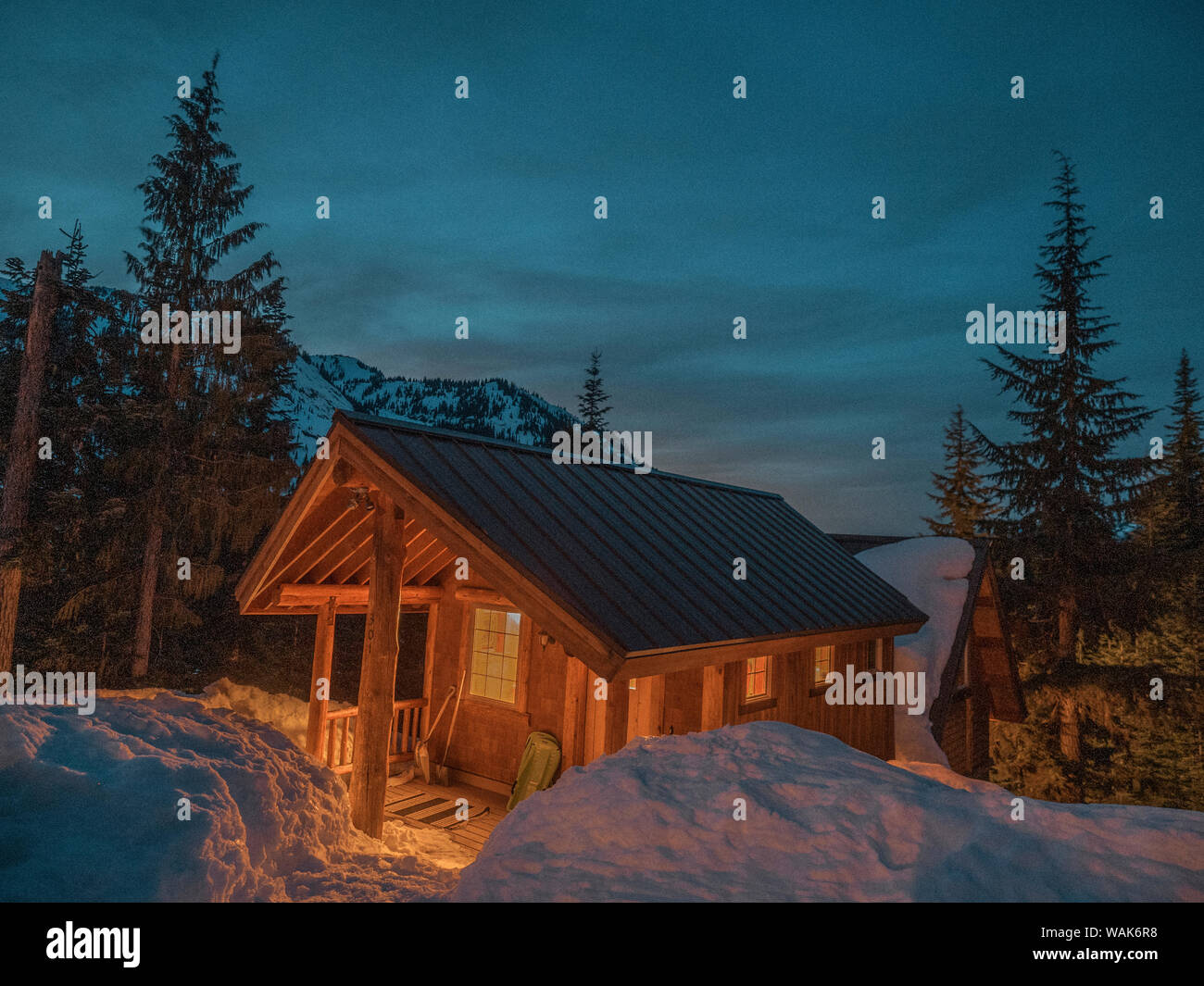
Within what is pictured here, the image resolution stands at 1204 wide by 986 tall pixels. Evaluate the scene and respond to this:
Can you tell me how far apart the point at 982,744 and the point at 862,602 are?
9.60 metres

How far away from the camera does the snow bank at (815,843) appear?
301 cm

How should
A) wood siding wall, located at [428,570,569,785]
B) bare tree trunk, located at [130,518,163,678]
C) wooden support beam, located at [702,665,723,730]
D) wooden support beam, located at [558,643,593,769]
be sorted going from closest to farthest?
wooden support beam, located at [558,643,593,769] < wooden support beam, located at [702,665,723,730] < wood siding wall, located at [428,570,569,785] < bare tree trunk, located at [130,518,163,678]

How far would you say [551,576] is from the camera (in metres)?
6.01

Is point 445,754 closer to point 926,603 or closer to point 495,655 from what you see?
point 495,655

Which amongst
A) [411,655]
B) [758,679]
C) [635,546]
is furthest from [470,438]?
[411,655]

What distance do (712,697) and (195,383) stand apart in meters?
15.1

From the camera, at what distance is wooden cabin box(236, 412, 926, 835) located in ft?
Answer: 20.6

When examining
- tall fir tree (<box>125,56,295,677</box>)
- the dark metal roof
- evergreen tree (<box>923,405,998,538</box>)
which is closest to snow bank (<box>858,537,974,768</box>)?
the dark metal roof

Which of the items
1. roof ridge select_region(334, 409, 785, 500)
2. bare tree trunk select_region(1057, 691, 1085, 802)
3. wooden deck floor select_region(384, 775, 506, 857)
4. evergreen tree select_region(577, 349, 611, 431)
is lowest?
bare tree trunk select_region(1057, 691, 1085, 802)

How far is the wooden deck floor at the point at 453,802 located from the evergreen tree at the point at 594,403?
2507 cm

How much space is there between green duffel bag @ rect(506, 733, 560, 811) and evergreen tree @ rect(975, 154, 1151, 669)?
18.9m

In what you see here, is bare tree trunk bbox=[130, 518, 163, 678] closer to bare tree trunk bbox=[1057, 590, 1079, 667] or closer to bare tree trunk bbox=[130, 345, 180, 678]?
bare tree trunk bbox=[130, 345, 180, 678]
